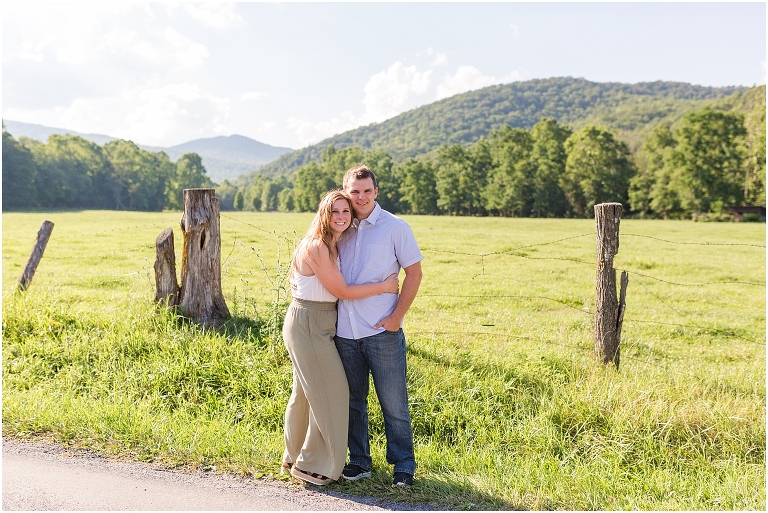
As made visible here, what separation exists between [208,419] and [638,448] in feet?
12.8

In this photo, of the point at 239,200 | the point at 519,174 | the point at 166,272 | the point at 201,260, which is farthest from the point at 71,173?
the point at 201,260

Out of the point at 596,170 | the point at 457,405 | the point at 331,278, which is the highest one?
the point at 596,170

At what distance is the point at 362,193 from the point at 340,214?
225 mm

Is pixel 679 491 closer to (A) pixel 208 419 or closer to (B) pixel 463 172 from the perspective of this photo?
(A) pixel 208 419

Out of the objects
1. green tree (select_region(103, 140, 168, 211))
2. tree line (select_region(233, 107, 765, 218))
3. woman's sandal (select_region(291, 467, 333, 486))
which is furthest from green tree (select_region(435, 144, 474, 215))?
woman's sandal (select_region(291, 467, 333, 486))

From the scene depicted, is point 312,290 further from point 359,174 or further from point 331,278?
point 359,174

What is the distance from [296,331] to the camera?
14.5ft

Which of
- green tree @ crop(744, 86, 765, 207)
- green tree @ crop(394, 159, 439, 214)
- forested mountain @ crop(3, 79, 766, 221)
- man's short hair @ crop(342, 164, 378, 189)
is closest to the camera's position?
man's short hair @ crop(342, 164, 378, 189)

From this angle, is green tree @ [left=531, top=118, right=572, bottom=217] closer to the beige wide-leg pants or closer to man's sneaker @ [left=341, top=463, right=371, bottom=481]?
man's sneaker @ [left=341, top=463, right=371, bottom=481]

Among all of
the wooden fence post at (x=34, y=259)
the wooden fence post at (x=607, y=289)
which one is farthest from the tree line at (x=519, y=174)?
the wooden fence post at (x=34, y=259)

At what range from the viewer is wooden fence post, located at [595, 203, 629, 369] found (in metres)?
6.18

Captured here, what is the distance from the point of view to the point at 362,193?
4363 mm

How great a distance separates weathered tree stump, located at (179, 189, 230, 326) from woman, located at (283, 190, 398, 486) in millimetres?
3294

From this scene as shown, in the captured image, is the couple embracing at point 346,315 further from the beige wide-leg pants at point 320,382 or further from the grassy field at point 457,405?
the grassy field at point 457,405
